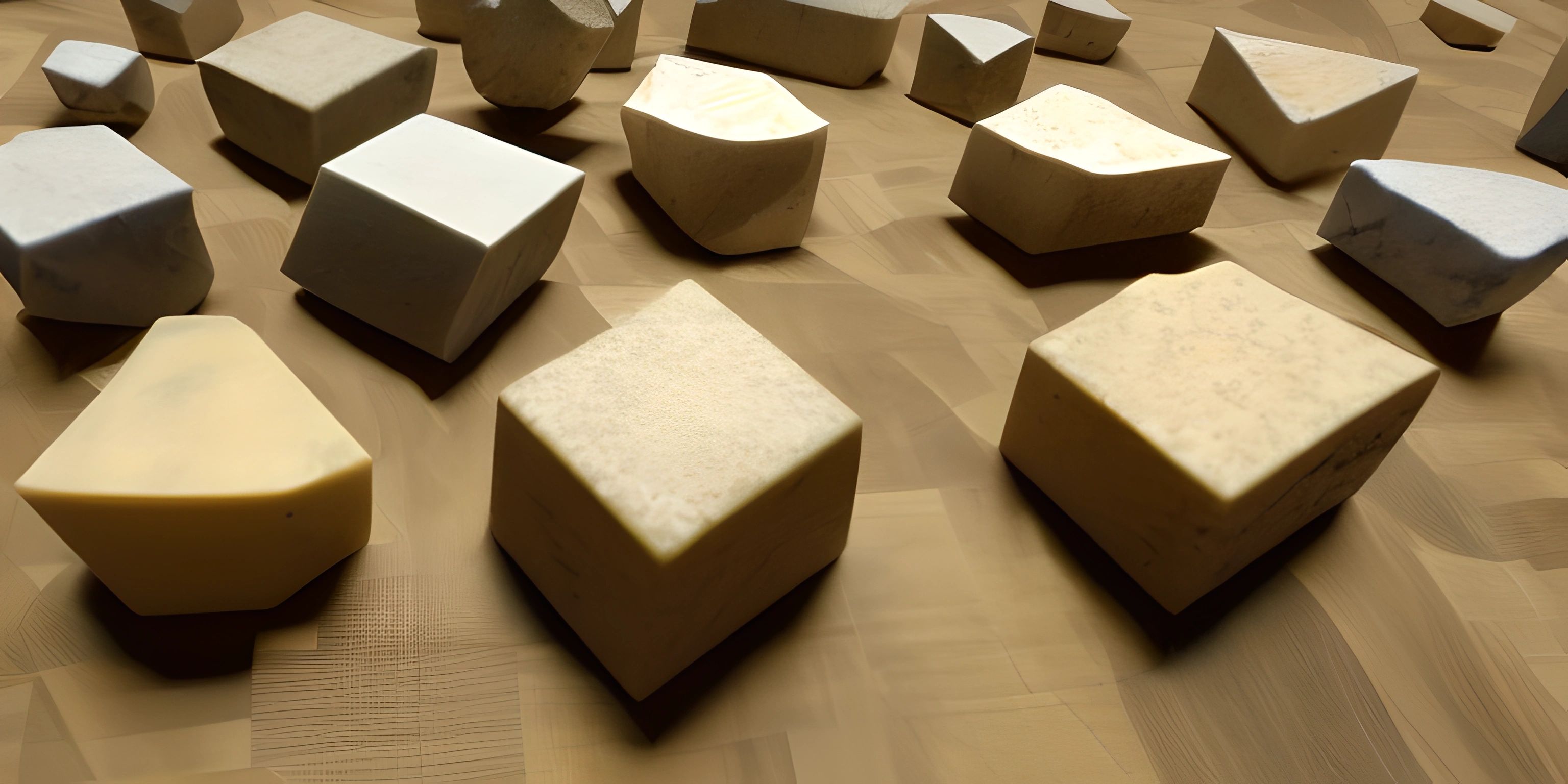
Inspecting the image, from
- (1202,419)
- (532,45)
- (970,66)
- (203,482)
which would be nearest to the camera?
(203,482)

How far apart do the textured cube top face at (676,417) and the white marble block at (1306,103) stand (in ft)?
→ 5.23

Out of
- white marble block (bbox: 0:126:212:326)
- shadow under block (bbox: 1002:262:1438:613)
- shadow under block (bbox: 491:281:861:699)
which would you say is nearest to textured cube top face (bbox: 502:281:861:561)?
shadow under block (bbox: 491:281:861:699)

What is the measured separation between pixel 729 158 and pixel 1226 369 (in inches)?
36.9

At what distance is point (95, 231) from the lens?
142cm

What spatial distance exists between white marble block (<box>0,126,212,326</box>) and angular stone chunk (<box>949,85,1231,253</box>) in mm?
1429

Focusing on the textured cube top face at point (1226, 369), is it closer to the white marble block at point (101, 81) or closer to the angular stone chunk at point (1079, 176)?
the angular stone chunk at point (1079, 176)

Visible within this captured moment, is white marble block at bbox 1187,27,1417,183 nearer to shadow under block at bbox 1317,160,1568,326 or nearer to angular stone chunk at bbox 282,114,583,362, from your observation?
shadow under block at bbox 1317,160,1568,326

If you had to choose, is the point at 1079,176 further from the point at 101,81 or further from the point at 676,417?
the point at 101,81

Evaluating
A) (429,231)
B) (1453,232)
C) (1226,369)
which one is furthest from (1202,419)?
(429,231)

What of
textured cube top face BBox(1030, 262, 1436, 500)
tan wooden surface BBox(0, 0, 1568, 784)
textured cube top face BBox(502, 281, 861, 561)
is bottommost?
tan wooden surface BBox(0, 0, 1568, 784)

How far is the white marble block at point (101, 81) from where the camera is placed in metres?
1.89

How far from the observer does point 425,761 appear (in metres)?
1.13

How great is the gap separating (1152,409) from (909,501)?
38cm

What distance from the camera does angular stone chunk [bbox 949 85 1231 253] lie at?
190 cm
